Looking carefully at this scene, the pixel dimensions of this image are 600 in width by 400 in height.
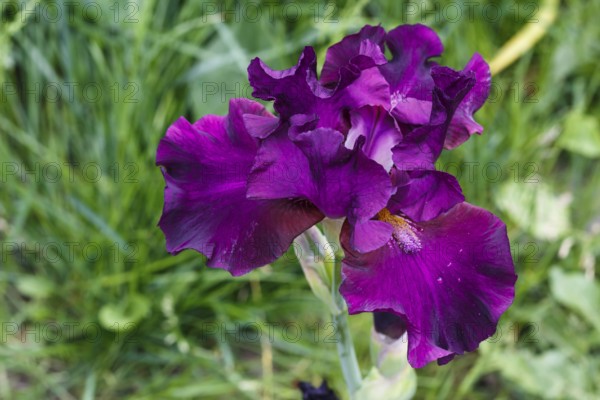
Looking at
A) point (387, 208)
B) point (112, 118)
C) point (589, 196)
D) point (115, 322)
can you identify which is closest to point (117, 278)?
point (115, 322)

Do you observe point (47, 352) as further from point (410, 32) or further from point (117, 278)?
point (410, 32)

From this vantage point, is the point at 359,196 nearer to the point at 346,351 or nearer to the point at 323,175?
the point at 323,175

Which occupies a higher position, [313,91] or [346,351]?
[313,91]

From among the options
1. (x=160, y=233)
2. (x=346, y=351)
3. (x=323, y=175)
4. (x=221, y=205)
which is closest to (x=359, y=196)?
(x=323, y=175)

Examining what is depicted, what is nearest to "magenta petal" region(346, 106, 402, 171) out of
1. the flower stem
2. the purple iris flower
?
the purple iris flower

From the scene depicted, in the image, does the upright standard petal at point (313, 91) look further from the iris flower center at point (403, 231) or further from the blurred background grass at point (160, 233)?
the blurred background grass at point (160, 233)

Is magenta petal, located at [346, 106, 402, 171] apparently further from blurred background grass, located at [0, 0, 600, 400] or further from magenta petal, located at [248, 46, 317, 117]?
blurred background grass, located at [0, 0, 600, 400]
